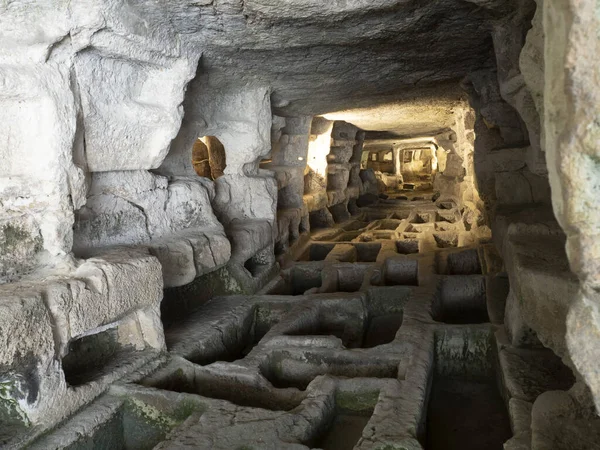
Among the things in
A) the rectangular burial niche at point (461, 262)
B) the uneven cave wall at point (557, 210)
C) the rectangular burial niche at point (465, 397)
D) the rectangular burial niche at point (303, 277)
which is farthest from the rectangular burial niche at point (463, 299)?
the rectangular burial niche at point (303, 277)

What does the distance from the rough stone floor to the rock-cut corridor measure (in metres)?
0.02

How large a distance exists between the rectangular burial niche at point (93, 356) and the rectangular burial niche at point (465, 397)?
1936 millimetres

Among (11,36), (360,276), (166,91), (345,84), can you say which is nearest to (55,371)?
(11,36)

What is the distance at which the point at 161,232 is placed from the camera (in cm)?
394

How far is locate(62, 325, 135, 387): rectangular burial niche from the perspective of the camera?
2857 millimetres

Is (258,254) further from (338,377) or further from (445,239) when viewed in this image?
(445,239)

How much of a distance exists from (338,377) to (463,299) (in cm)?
222

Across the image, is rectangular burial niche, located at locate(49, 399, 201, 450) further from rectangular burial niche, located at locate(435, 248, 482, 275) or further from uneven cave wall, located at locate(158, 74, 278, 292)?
rectangular burial niche, located at locate(435, 248, 482, 275)

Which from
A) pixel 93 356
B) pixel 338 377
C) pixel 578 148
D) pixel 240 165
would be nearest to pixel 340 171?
pixel 240 165

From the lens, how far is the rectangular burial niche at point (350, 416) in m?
2.73

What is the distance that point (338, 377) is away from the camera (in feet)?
9.66

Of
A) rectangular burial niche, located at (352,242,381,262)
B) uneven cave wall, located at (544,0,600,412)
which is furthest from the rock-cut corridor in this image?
rectangular burial niche, located at (352,242,381,262)

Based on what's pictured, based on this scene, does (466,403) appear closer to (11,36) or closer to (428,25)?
(428,25)

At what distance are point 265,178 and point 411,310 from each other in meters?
2.41
